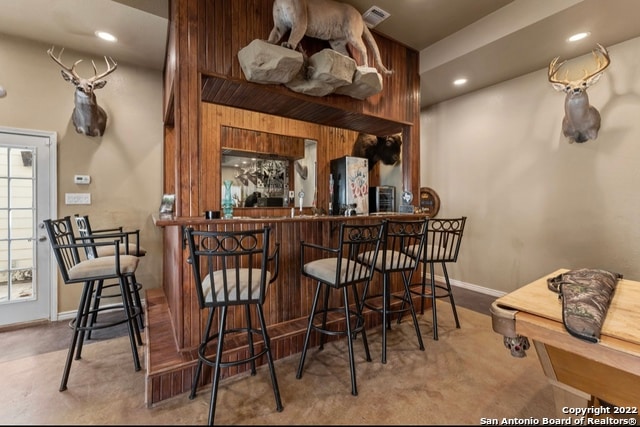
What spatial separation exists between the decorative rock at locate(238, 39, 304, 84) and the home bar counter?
1.13 metres

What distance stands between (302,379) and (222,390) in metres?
0.52

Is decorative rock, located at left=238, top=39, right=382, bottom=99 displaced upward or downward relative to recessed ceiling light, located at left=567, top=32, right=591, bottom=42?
downward

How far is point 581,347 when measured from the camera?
1024 millimetres

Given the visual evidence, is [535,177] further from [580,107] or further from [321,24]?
[321,24]

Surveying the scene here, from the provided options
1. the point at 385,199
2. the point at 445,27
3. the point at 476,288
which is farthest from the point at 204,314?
the point at 476,288

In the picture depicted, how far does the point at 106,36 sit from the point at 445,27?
349 centimetres

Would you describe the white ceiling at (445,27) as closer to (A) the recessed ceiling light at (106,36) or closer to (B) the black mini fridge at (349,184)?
(A) the recessed ceiling light at (106,36)

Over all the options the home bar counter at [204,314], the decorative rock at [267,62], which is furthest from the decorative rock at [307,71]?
the home bar counter at [204,314]

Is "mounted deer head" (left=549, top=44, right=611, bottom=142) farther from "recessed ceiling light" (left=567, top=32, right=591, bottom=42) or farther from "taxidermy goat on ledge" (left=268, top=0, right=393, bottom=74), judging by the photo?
"taxidermy goat on ledge" (left=268, top=0, right=393, bottom=74)

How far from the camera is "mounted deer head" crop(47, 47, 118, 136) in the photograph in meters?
2.75

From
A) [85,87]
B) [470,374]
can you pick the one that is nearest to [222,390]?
[470,374]

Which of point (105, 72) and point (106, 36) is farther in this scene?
Result: point (105, 72)

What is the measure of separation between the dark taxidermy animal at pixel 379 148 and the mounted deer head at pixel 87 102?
131 inches

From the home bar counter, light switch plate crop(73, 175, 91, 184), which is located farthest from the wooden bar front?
light switch plate crop(73, 175, 91, 184)
